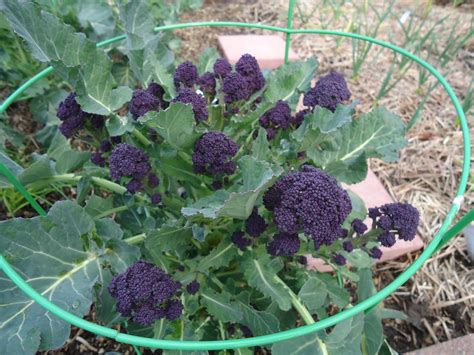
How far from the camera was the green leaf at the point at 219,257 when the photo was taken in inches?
39.5

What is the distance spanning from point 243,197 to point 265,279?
0.34 meters

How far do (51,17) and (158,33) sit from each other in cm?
40

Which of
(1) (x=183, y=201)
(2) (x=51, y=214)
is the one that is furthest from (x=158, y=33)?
(2) (x=51, y=214)

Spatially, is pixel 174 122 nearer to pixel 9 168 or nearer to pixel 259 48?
pixel 9 168

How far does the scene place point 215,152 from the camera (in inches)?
34.4

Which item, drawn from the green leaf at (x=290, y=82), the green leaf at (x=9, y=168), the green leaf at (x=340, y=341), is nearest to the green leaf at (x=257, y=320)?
the green leaf at (x=340, y=341)

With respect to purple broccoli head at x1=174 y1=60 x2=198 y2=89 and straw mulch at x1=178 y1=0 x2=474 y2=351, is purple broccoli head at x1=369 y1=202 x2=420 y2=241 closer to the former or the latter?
purple broccoli head at x1=174 y1=60 x2=198 y2=89

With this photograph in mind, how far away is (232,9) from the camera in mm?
2816

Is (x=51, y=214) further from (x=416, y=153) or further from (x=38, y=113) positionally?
(x=416, y=153)

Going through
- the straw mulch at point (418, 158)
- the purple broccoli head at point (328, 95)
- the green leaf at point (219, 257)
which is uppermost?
the purple broccoli head at point (328, 95)

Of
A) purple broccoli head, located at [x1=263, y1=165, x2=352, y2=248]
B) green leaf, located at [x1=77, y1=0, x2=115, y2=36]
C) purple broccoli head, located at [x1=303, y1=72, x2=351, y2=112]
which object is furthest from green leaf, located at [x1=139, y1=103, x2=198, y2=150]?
green leaf, located at [x1=77, y1=0, x2=115, y2=36]

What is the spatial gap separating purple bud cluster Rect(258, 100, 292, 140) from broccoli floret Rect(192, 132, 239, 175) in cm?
21

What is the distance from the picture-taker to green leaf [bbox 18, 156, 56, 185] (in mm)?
1002

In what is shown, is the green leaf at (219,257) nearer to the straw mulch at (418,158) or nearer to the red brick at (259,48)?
the straw mulch at (418,158)
